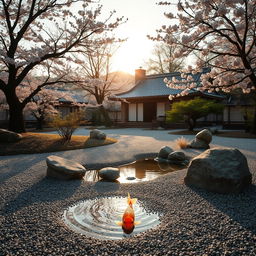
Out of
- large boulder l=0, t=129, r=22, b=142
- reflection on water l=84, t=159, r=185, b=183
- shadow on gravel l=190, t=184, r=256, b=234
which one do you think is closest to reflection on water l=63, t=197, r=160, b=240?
shadow on gravel l=190, t=184, r=256, b=234

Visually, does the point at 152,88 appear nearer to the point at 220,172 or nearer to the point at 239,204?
the point at 220,172

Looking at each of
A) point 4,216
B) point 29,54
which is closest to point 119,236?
point 4,216

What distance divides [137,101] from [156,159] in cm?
1579

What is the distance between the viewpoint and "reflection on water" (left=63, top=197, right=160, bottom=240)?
262cm

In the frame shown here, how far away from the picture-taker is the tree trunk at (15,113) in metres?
9.80

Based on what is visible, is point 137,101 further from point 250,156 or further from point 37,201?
point 37,201

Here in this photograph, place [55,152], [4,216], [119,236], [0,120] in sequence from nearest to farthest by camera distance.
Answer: [119,236]
[4,216]
[55,152]
[0,120]

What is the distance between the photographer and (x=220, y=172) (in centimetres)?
386

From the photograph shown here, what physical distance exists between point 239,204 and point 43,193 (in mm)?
3176

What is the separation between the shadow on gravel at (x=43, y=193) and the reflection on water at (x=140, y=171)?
78 centimetres

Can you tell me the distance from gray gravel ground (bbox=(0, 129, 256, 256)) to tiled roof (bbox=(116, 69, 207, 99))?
16.7m

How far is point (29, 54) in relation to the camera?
9.62 meters

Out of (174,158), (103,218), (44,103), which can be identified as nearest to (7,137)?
(174,158)

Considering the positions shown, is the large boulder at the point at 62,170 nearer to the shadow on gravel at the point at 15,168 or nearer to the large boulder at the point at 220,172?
the shadow on gravel at the point at 15,168
